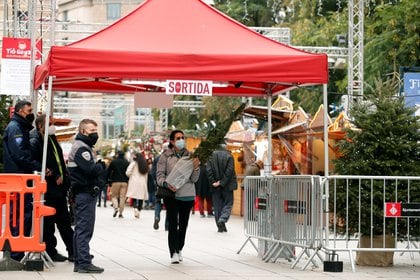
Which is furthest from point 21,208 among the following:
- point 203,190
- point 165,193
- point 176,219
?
point 203,190

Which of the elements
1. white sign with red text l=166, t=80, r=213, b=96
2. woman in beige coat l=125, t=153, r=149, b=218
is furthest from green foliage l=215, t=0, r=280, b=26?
white sign with red text l=166, t=80, r=213, b=96

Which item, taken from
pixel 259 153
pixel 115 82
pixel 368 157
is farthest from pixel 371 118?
pixel 259 153

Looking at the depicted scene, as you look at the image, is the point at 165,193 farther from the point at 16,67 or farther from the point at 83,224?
the point at 16,67

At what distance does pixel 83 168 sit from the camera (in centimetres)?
1335

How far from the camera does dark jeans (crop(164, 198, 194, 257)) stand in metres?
14.9

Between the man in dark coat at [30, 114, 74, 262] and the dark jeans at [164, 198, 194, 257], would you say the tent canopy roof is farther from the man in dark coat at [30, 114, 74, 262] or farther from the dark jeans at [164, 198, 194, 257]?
the dark jeans at [164, 198, 194, 257]

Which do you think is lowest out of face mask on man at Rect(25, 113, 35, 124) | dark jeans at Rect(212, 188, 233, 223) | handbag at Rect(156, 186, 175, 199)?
dark jeans at Rect(212, 188, 233, 223)

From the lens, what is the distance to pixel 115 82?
16.7 metres

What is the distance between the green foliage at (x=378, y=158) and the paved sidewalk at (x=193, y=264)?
725mm

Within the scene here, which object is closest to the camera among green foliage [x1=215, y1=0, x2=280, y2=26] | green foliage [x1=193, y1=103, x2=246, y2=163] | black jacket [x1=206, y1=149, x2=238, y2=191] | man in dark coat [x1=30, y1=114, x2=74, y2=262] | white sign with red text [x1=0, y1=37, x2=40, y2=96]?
man in dark coat [x1=30, y1=114, x2=74, y2=262]

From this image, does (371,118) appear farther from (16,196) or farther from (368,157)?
(16,196)

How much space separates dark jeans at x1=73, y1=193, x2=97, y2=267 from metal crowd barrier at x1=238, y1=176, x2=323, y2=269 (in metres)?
2.82

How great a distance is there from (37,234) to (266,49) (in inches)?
149

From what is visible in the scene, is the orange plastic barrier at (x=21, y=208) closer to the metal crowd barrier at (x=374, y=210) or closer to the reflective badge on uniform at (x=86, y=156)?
the reflective badge on uniform at (x=86, y=156)
